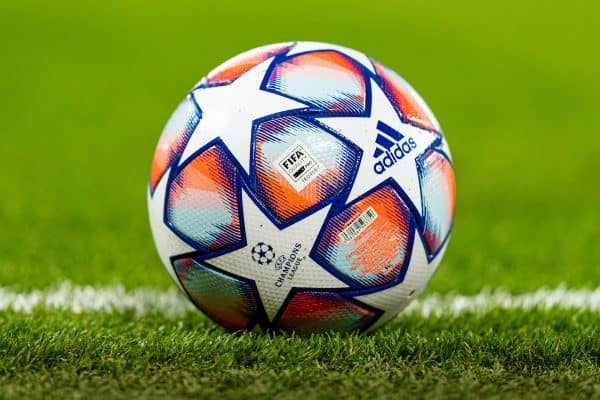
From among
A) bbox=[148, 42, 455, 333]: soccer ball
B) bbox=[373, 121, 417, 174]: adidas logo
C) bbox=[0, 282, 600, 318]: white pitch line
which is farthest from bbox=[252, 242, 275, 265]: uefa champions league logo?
bbox=[0, 282, 600, 318]: white pitch line

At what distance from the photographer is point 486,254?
6.77 meters

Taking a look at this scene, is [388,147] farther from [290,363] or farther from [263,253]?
[290,363]

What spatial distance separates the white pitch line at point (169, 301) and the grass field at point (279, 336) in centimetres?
10

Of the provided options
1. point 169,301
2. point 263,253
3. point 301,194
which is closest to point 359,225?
point 301,194

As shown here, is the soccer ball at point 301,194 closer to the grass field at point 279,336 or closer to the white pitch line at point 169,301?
the grass field at point 279,336

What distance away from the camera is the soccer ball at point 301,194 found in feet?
12.9

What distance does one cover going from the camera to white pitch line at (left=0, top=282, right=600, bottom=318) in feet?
16.7

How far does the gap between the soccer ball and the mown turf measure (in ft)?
0.67

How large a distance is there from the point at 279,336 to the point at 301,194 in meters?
0.65

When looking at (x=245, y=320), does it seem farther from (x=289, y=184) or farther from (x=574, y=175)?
(x=574, y=175)

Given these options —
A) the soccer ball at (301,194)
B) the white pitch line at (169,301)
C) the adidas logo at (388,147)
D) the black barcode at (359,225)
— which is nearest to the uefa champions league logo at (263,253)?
the soccer ball at (301,194)

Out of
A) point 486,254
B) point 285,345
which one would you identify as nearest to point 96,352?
point 285,345

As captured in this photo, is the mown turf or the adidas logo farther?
the adidas logo

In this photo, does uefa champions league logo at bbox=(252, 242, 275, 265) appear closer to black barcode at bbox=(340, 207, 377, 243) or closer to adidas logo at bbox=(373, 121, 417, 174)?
black barcode at bbox=(340, 207, 377, 243)
